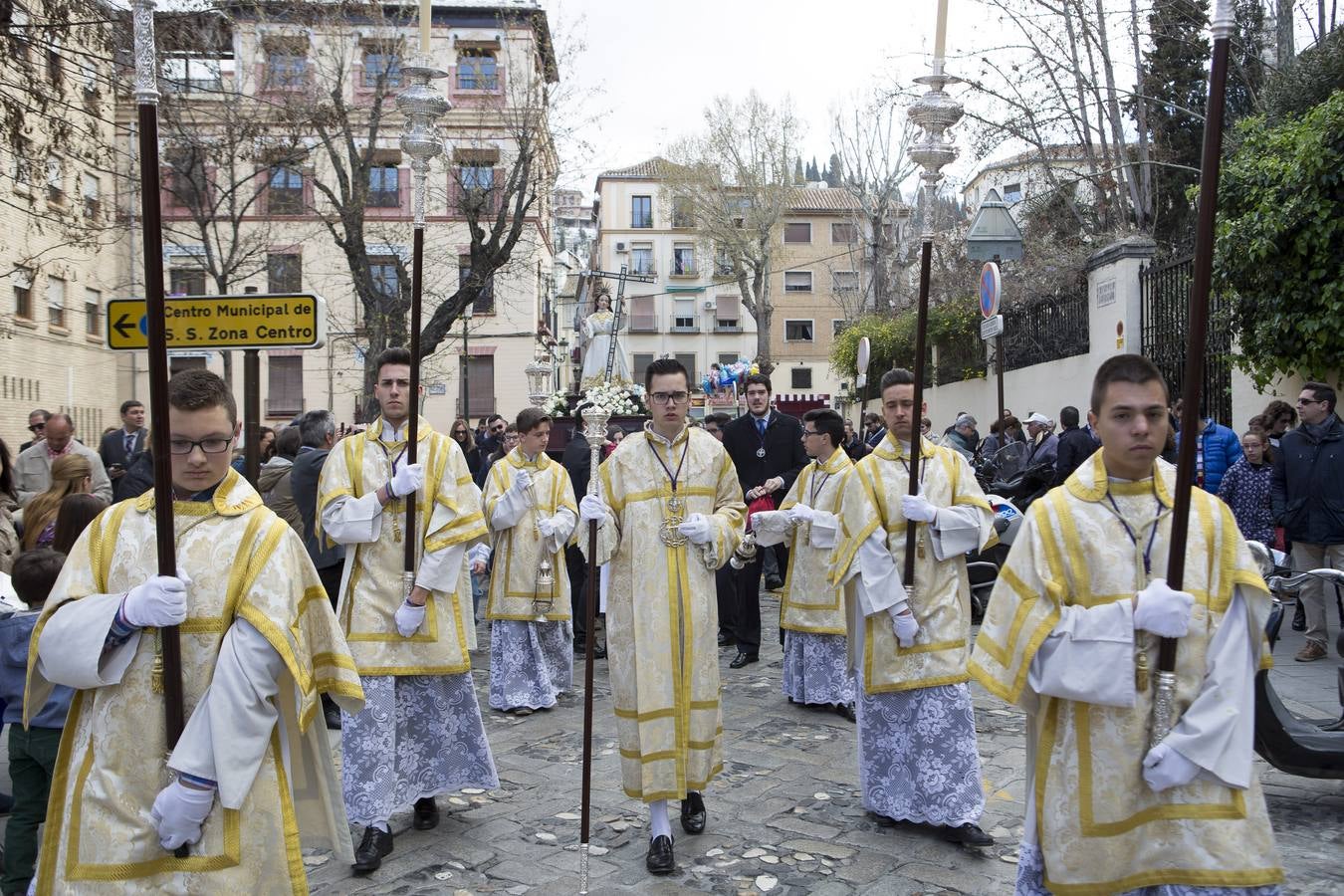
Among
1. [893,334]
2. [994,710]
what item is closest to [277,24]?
[893,334]

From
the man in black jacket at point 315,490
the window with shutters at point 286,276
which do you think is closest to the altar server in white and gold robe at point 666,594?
the man in black jacket at point 315,490

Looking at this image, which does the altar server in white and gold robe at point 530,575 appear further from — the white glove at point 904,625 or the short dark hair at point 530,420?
the white glove at point 904,625

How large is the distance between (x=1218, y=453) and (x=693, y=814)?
698 cm

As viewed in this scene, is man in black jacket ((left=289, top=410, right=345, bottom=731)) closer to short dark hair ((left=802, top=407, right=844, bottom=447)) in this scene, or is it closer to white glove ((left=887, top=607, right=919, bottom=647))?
short dark hair ((left=802, top=407, right=844, bottom=447))

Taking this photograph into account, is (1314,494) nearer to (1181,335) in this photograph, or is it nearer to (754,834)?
(1181,335)

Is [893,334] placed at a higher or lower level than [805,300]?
lower

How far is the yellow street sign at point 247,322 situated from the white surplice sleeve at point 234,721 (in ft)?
10.8

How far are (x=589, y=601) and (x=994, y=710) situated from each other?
3783 mm

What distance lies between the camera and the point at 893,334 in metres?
25.9

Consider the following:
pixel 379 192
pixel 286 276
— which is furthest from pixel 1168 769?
pixel 379 192

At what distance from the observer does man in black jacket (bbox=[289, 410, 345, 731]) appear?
7.54m

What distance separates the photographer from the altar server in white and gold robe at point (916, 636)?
5.05 meters

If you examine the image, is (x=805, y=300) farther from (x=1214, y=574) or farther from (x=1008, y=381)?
(x=1214, y=574)

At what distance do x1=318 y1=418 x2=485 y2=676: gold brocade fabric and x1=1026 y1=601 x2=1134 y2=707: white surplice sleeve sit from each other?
9.81 ft
